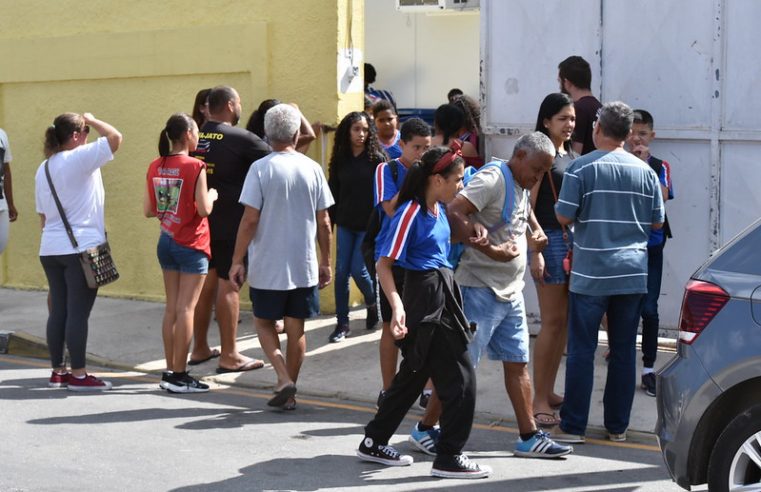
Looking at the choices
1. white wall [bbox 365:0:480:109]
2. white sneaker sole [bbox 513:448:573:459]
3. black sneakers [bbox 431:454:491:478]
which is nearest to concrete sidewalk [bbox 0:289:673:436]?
white sneaker sole [bbox 513:448:573:459]

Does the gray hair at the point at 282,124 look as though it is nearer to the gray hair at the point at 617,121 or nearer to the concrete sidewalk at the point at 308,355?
the concrete sidewalk at the point at 308,355

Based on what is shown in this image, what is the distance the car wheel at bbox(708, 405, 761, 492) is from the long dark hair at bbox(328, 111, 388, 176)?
4.94 meters

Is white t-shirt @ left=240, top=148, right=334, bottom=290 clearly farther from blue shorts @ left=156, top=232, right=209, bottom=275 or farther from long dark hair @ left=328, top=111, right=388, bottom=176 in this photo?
long dark hair @ left=328, top=111, right=388, bottom=176

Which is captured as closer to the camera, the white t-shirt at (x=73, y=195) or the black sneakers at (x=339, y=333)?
the white t-shirt at (x=73, y=195)

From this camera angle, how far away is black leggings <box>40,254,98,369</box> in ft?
28.3

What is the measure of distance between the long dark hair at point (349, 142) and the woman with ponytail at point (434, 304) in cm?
315

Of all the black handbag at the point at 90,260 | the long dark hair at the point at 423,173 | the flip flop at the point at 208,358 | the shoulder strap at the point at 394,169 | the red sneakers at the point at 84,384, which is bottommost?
the flip flop at the point at 208,358

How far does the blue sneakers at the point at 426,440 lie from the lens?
704 cm

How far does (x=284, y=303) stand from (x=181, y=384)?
44.2 inches

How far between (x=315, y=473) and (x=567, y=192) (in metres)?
2.16

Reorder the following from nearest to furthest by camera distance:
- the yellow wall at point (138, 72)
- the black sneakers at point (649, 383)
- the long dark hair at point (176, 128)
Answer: the black sneakers at point (649, 383), the long dark hair at point (176, 128), the yellow wall at point (138, 72)

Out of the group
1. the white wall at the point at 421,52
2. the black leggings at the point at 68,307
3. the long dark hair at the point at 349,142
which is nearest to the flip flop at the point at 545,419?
the long dark hair at the point at 349,142

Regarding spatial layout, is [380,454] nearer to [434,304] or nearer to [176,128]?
[434,304]

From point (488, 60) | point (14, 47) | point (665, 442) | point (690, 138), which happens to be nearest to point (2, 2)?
point (14, 47)
